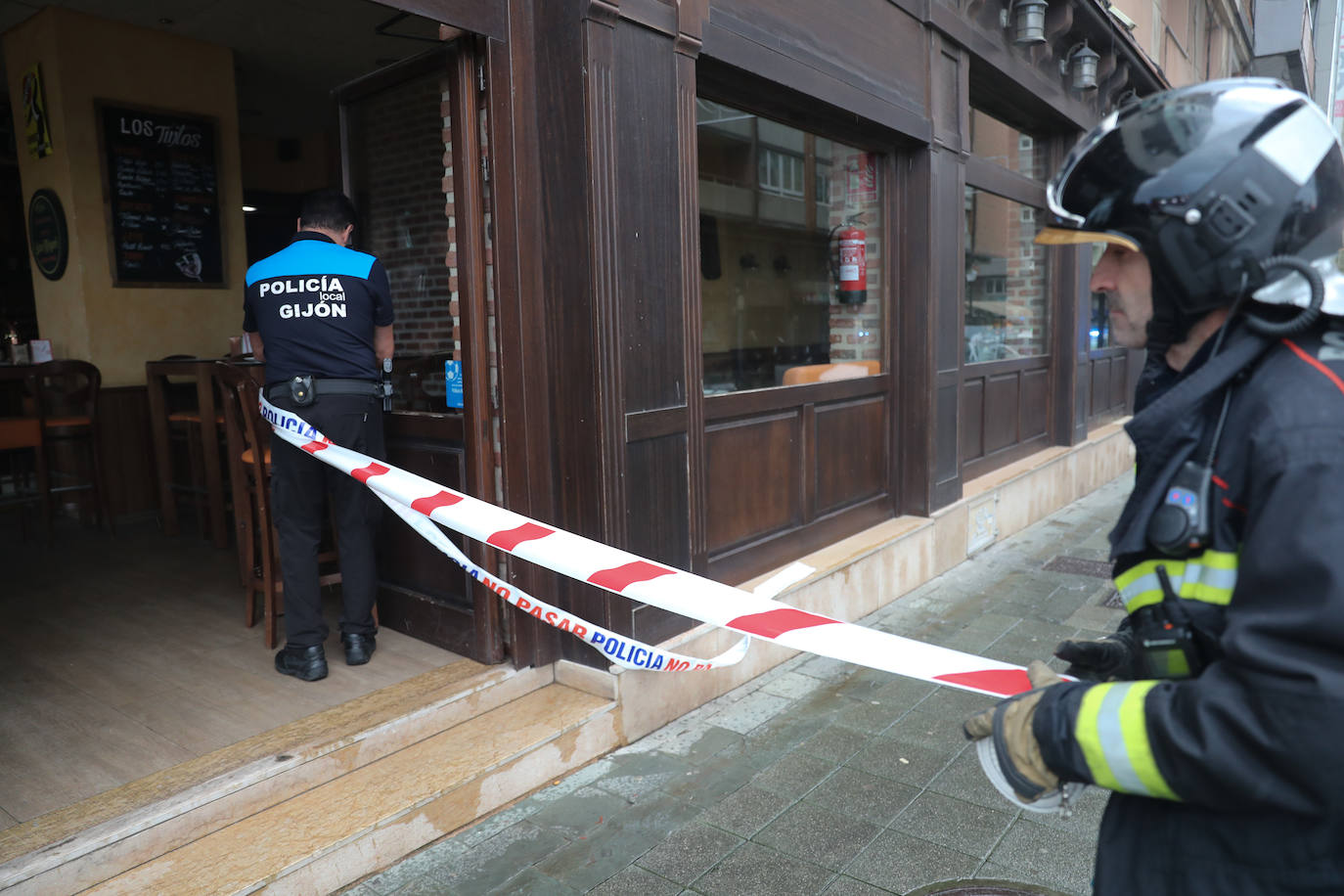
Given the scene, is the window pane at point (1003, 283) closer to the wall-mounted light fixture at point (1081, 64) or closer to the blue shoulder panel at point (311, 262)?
the wall-mounted light fixture at point (1081, 64)

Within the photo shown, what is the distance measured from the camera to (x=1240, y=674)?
1031mm

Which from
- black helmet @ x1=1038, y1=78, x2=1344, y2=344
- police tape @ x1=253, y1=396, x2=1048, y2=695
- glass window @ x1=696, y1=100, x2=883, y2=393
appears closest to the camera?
black helmet @ x1=1038, y1=78, x2=1344, y2=344

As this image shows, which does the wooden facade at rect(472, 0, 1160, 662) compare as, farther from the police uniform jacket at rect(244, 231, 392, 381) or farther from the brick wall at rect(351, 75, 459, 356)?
the police uniform jacket at rect(244, 231, 392, 381)

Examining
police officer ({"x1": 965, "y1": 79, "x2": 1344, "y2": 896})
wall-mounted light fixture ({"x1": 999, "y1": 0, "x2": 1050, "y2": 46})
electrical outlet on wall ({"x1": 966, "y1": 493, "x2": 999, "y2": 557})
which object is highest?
wall-mounted light fixture ({"x1": 999, "y1": 0, "x2": 1050, "y2": 46})

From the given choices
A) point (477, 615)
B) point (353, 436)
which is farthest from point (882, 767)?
point (353, 436)

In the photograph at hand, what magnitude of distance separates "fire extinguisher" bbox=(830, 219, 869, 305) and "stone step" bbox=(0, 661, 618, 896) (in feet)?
11.4

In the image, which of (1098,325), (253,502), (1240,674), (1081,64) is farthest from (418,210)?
(1098,325)

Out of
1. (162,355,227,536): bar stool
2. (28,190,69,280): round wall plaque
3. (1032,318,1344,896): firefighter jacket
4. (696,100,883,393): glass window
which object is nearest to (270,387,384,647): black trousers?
(696,100,883,393): glass window

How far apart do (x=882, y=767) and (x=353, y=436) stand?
2.46 metres

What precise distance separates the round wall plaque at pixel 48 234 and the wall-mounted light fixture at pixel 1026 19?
720 cm

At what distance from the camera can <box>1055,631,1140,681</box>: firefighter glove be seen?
144 cm

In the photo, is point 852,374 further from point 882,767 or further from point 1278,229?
point 1278,229

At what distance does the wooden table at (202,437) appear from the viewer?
595 centimetres

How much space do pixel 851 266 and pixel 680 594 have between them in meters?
4.37
